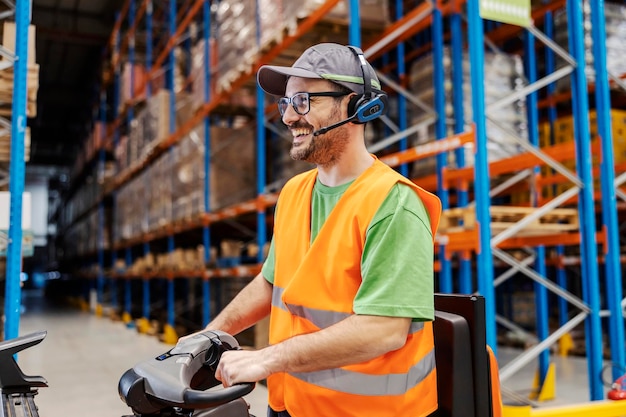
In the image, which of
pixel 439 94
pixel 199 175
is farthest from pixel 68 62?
pixel 439 94

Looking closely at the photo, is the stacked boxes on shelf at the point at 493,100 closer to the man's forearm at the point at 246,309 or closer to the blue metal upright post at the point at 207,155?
the blue metal upright post at the point at 207,155

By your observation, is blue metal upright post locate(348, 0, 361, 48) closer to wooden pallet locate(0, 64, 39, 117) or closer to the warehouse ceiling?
wooden pallet locate(0, 64, 39, 117)

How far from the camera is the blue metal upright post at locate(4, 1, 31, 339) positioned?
12.7 feet

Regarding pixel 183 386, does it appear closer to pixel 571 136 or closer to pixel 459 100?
pixel 459 100

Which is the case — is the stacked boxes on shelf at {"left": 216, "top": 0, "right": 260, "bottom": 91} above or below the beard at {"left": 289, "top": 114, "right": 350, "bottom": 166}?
above

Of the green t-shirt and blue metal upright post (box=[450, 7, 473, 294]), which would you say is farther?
blue metal upright post (box=[450, 7, 473, 294])

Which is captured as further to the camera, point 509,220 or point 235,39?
point 235,39

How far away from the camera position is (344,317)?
1.52m

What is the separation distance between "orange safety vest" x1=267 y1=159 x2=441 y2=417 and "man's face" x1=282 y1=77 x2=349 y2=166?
12 centimetres

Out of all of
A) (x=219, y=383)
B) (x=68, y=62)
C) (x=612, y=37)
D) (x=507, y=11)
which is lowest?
(x=219, y=383)

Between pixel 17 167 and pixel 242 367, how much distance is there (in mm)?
3105

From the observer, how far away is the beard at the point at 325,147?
165 centimetres

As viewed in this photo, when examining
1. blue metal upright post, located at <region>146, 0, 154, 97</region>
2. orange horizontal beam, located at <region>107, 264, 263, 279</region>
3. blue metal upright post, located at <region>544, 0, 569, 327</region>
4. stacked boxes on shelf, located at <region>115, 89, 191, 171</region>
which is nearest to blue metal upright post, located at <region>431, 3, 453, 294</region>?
blue metal upright post, located at <region>544, 0, 569, 327</region>

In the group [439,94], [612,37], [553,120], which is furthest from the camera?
[553,120]
